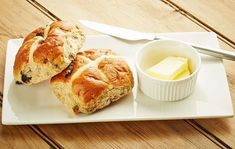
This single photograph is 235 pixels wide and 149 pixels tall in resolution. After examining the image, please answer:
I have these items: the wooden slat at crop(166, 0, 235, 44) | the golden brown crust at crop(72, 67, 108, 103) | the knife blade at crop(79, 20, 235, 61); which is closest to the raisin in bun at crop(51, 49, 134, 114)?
the golden brown crust at crop(72, 67, 108, 103)

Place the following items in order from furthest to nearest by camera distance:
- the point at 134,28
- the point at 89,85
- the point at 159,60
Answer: the point at 134,28 → the point at 159,60 → the point at 89,85

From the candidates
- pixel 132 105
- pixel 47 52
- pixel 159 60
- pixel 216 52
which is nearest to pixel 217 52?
pixel 216 52

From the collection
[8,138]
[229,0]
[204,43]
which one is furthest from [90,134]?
[229,0]

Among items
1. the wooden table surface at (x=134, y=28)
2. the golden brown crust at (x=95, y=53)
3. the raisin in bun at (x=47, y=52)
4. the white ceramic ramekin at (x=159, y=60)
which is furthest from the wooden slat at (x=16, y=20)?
the white ceramic ramekin at (x=159, y=60)

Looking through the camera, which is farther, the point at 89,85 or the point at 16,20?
the point at 16,20

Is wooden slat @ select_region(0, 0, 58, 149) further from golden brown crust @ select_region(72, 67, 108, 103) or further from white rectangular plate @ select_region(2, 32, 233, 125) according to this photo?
golden brown crust @ select_region(72, 67, 108, 103)

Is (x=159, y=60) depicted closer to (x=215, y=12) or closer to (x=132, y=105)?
(x=132, y=105)

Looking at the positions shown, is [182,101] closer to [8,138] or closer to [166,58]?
[166,58]
